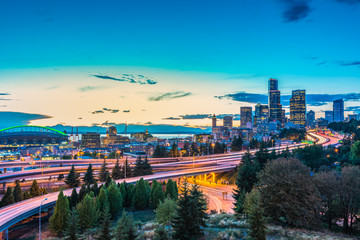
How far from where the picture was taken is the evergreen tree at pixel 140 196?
44031 millimetres

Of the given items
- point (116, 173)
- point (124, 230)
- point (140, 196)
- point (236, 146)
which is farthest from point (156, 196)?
point (236, 146)

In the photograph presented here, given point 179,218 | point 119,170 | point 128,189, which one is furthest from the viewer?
point 119,170

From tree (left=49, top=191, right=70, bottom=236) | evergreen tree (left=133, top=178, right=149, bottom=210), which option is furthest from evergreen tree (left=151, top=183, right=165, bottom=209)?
tree (left=49, top=191, right=70, bottom=236)

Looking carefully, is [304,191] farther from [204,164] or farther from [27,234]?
[204,164]

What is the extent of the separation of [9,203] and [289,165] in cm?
3858

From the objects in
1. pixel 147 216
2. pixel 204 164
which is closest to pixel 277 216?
pixel 147 216

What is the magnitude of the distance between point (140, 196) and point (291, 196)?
25.3 m

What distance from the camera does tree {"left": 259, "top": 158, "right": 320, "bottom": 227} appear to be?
25.5 metres

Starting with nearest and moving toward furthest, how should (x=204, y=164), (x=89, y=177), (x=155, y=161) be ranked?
1. (x=89, y=177)
2. (x=204, y=164)
3. (x=155, y=161)

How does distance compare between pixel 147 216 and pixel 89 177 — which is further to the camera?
pixel 89 177

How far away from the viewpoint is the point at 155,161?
92.6m

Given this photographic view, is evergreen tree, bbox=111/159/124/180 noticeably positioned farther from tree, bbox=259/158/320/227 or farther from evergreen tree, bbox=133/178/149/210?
tree, bbox=259/158/320/227

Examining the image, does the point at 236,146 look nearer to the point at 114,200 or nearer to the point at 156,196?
the point at 156,196

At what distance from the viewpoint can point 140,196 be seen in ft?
144
